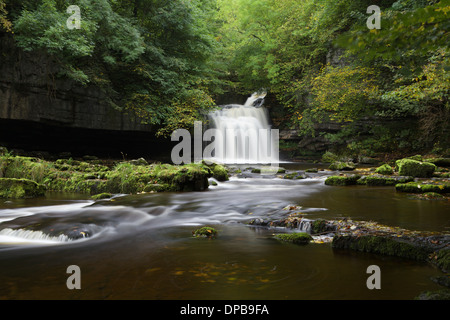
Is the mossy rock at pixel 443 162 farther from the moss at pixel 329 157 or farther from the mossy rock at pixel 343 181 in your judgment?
the moss at pixel 329 157

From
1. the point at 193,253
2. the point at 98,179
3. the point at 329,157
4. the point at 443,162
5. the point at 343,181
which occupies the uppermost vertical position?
the point at 329,157

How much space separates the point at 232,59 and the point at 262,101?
15.1 feet

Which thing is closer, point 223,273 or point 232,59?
point 223,273

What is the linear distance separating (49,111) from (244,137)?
1343cm

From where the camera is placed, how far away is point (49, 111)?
1397 cm

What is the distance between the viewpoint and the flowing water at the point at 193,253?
3.28 metres

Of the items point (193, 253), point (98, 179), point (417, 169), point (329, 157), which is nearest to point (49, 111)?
point (98, 179)

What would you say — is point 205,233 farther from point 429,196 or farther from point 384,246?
point 429,196

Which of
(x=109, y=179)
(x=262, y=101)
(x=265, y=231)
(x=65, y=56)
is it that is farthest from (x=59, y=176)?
(x=262, y=101)

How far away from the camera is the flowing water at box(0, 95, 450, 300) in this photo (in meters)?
3.28

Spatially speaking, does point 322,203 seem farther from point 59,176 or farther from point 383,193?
point 59,176

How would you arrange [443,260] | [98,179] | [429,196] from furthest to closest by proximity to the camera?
[98,179] < [429,196] < [443,260]

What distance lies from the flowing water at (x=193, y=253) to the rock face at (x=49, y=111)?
6183 millimetres
